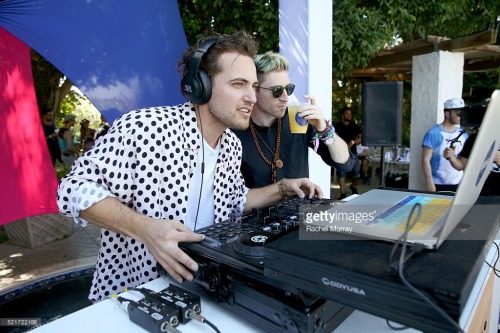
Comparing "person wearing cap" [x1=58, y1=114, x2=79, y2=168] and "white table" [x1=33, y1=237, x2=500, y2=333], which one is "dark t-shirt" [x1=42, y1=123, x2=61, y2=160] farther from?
"white table" [x1=33, y1=237, x2=500, y2=333]

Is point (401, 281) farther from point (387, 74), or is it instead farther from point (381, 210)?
point (387, 74)

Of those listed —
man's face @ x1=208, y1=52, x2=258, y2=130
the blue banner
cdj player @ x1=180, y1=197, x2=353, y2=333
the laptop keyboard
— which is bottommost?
cdj player @ x1=180, y1=197, x2=353, y2=333

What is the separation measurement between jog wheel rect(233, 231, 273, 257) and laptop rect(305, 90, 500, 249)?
5.0 inches

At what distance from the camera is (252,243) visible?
0.88m

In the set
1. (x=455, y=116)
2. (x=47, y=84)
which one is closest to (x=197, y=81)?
(x=455, y=116)

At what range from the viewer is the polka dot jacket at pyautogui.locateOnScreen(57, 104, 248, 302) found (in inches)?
46.2

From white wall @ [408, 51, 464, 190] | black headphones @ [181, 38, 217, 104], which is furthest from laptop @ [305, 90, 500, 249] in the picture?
white wall @ [408, 51, 464, 190]

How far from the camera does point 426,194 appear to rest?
1.17 m

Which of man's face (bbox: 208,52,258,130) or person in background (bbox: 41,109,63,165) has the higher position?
man's face (bbox: 208,52,258,130)

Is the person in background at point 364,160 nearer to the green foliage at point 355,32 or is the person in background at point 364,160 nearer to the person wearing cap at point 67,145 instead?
the green foliage at point 355,32

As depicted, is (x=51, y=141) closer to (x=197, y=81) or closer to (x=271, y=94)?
(x=271, y=94)

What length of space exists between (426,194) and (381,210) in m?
0.33

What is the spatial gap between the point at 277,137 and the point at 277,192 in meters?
0.58

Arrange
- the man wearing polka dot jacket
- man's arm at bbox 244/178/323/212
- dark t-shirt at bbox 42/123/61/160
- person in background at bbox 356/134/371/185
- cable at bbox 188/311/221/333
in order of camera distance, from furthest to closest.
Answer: person in background at bbox 356/134/371/185 → dark t-shirt at bbox 42/123/61/160 → man's arm at bbox 244/178/323/212 → the man wearing polka dot jacket → cable at bbox 188/311/221/333
